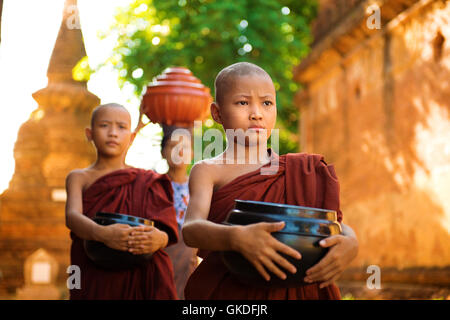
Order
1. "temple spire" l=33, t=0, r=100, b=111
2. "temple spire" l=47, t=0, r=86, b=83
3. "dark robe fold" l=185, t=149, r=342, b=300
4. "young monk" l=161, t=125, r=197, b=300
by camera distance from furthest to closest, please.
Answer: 1. "temple spire" l=47, t=0, r=86, b=83
2. "temple spire" l=33, t=0, r=100, b=111
3. "young monk" l=161, t=125, r=197, b=300
4. "dark robe fold" l=185, t=149, r=342, b=300

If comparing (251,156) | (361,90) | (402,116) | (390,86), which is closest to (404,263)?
(402,116)

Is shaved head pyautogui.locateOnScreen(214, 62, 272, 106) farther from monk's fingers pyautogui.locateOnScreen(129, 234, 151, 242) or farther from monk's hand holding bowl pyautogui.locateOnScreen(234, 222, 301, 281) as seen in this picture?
monk's fingers pyautogui.locateOnScreen(129, 234, 151, 242)

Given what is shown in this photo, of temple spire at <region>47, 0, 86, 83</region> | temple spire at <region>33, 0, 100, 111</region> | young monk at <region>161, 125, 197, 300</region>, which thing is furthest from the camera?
temple spire at <region>47, 0, 86, 83</region>

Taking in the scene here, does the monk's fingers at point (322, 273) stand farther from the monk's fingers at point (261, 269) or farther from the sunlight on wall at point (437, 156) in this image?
the sunlight on wall at point (437, 156)

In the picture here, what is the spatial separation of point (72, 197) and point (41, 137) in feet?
39.8

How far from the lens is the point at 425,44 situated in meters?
7.64

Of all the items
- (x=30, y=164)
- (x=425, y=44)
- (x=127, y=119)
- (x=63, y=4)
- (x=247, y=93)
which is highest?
(x=63, y=4)

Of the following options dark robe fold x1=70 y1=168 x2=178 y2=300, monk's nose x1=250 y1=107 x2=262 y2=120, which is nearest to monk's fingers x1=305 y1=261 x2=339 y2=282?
monk's nose x1=250 y1=107 x2=262 y2=120

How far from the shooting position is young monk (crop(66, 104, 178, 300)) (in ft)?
12.9

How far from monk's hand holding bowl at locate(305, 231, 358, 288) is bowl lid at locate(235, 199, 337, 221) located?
0.08m

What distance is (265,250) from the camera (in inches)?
86.8

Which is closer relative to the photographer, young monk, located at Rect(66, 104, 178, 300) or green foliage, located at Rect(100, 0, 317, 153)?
young monk, located at Rect(66, 104, 178, 300)

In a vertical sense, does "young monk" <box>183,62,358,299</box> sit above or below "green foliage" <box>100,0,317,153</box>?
below

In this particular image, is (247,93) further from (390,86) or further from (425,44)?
(390,86)
